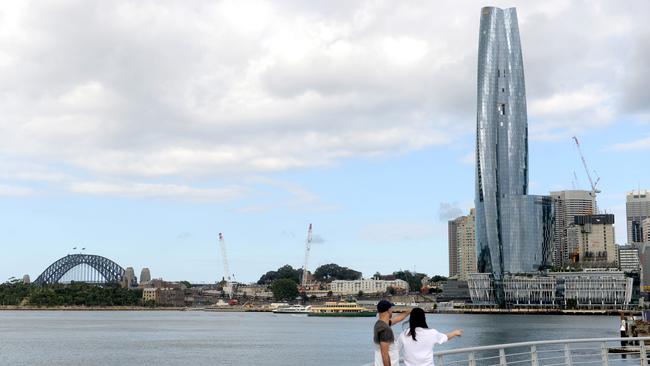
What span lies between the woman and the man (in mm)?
153

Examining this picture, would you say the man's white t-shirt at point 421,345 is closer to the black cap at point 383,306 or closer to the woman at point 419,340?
the woman at point 419,340

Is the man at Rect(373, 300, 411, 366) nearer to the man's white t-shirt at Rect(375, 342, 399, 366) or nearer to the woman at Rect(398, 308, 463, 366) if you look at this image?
the man's white t-shirt at Rect(375, 342, 399, 366)

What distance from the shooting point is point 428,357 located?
1119cm

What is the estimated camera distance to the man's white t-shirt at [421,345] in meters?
11.1

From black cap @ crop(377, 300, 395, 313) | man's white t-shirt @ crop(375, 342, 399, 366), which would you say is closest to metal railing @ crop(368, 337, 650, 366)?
man's white t-shirt @ crop(375, 342, 399, 366)

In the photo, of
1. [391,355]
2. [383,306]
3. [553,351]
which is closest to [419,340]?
[391,355]

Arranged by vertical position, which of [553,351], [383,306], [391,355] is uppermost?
[383,306]

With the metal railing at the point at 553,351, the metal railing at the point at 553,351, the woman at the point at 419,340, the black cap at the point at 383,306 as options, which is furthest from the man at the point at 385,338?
the metal railing at the point at 553,351

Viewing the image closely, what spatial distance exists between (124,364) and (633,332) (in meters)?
38.4

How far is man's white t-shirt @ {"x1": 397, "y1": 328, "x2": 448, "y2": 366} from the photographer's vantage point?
439 inches

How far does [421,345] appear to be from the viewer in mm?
11188

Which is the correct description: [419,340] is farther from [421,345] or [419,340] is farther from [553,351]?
[553,351]

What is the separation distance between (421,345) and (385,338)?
0.54 meters

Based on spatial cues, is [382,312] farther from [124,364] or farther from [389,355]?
[124,364]
